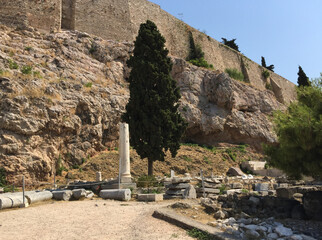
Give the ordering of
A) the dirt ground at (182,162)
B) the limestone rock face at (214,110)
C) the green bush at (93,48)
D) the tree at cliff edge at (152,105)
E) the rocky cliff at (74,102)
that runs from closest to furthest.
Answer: the tree at cliff edge at (152,105), the rocky cliff at (74,102), the dirt ground at (182,162), the green bush at (93,48), the limestone rock face at (214,110)

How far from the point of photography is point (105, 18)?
28156 millimetres

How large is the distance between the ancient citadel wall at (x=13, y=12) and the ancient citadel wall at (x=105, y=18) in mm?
4570

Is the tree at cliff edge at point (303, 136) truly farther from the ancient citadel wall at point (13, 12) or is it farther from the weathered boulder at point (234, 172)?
the ancient citadel wall at point (13, 12)

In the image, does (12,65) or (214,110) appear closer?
(12,65)

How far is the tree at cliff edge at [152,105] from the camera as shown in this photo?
1573 centimetres

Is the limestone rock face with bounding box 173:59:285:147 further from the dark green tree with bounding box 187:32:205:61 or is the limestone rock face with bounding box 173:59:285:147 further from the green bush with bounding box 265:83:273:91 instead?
the green bush with bounding box 265:83:273:91

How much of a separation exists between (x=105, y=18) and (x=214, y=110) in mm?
14362

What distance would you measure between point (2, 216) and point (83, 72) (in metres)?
17.1

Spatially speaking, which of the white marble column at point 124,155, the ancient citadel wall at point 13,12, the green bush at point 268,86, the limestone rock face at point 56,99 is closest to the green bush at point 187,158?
the limestone rock face at point 56,99

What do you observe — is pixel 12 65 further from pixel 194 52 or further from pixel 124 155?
pixel 194 52

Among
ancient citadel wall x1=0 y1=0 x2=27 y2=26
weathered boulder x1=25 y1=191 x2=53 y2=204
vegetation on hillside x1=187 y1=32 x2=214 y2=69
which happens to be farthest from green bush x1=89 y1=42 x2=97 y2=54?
weathered boulder x1=25 y1=191 x2=53 y2=204

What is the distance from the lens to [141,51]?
17391 mm

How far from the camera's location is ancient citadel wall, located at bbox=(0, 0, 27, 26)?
23109 millimetres

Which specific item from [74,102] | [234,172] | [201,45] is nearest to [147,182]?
[74,102]
